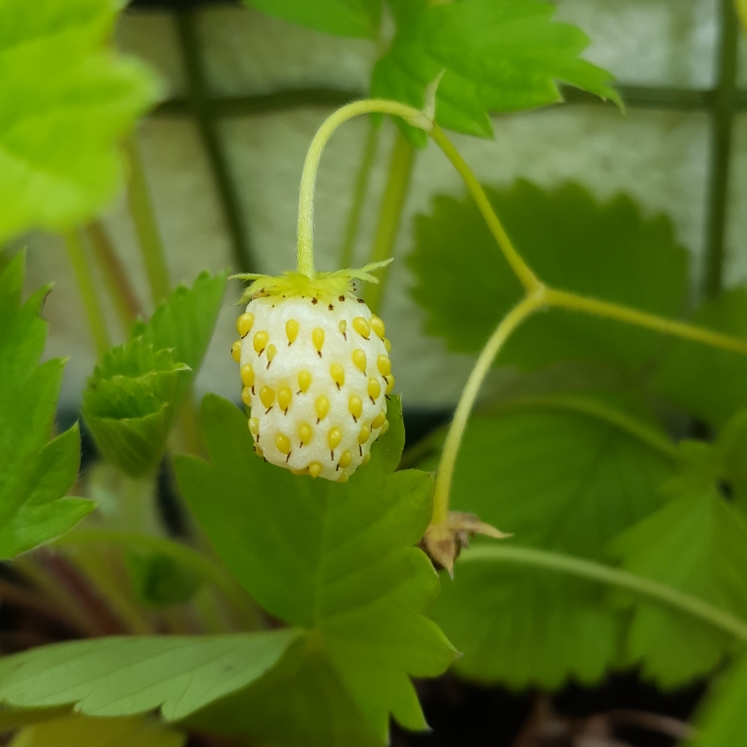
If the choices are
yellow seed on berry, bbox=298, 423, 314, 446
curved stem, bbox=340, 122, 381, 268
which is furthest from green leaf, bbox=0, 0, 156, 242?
curved stem, bbox=340, 122, 381, 268

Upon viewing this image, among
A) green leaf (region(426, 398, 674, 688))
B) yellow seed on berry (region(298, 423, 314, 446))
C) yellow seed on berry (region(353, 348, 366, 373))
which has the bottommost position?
green leaf (region(426, 398, 674, 688))

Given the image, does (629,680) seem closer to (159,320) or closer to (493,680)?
(493,680)

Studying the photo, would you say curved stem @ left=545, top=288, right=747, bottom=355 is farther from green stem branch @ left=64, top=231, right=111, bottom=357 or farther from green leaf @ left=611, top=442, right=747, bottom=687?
green stem branch @ left=64, top=231, right=111, bottom=357

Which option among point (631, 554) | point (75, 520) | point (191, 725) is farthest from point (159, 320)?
point (631, 554)

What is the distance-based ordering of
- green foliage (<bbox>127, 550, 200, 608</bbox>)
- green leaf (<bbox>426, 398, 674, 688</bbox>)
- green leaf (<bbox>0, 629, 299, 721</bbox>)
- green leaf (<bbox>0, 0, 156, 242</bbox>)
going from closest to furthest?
green leaf (<bbox>0, 0, 156, 242</bbox>) → green leaf (<bbox>0, 629, 299, 721</bbox>) → green foliage (<bbox>127, 550, 200, 608</bbox>) → green leaf (<bbox>426, 398, 674, 688</bbox>)

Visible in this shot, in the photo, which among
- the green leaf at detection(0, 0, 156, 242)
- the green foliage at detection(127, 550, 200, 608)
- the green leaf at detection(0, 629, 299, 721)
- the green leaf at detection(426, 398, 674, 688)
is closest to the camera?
the green leaf at detection(0, 0, 156, 242)

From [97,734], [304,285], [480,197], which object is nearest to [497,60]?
[480,197]
